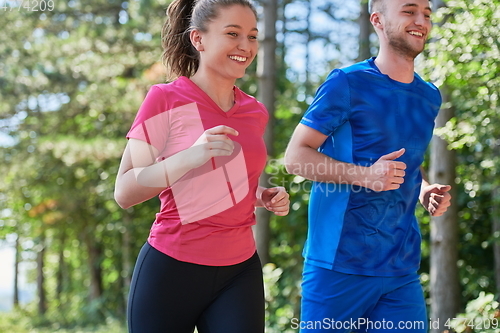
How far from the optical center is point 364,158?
2168mm

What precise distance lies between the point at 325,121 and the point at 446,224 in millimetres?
4280

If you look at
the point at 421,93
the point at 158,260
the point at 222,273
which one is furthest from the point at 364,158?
the point at 158,260

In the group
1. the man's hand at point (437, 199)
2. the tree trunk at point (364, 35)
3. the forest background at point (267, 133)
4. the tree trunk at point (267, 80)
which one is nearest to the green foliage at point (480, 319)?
the forest background at point (267, 133)

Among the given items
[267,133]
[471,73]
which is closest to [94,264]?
[267,133]

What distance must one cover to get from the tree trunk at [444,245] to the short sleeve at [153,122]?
14.7ft

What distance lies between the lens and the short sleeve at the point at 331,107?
2141 millimetres

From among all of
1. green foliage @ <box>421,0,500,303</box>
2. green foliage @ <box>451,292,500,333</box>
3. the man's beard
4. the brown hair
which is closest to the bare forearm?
the brown hair

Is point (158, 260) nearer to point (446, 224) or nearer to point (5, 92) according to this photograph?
point (446, 224)

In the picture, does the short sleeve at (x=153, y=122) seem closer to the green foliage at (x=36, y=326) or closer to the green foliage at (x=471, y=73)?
the green foliage at (x=471, y=73)

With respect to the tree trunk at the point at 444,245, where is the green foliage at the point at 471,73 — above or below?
above

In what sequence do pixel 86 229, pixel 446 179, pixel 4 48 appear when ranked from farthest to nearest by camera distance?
1. pixel 86 229
2. pixel 4 48
3. pixel 446 179

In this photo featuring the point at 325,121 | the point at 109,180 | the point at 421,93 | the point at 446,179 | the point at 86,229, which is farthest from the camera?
the point at 86,229

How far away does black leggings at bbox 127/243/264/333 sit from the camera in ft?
6.21

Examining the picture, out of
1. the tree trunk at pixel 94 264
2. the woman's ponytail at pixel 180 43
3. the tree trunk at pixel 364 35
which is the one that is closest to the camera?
the woman's ponytail at pixel 180 43
